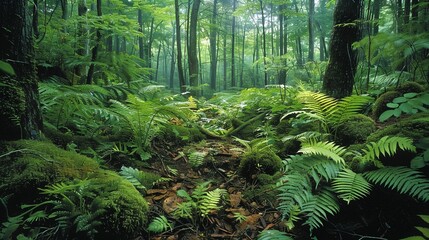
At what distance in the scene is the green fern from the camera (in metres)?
2.10

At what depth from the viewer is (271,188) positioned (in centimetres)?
279

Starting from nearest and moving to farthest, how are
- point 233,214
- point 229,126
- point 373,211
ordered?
1. point 373,211
2. point 233,214
3. point 229,126

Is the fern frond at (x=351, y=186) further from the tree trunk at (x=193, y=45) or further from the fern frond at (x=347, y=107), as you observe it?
the tree trunk at (x=193, y=45)

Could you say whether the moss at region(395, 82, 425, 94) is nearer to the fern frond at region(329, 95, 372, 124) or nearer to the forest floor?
the fern frond at region(329, 95, 372, 124)

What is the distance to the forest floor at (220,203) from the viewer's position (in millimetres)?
2307

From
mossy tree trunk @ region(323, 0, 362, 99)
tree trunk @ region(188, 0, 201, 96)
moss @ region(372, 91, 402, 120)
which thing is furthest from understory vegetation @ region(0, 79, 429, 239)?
tree trunk @ region(188, 0, 201, 96)

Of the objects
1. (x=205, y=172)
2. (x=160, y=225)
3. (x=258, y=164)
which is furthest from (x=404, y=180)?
(x=205, y=172)

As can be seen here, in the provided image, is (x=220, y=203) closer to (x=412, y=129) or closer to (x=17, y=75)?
(x=412, y=129)

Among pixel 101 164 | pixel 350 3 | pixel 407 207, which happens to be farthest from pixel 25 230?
pixel 350 3

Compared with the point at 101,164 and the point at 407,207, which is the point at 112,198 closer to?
the point at 101,164

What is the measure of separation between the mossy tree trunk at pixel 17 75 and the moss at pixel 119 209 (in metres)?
1.07

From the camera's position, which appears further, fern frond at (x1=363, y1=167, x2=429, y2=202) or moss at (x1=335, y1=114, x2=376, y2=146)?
moss at (x1=335, y1=114, x2=376, y2=146)

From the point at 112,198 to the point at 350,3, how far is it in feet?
15.3

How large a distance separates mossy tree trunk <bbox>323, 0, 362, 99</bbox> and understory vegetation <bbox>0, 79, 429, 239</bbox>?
126 centimetres
